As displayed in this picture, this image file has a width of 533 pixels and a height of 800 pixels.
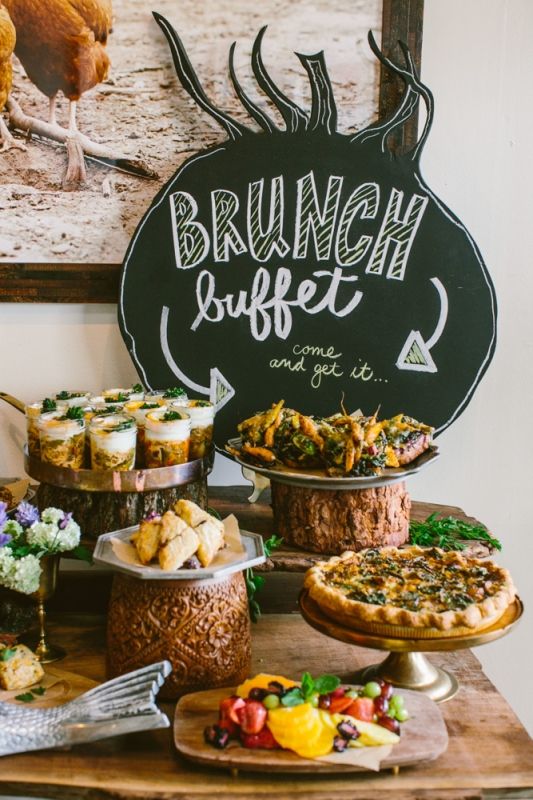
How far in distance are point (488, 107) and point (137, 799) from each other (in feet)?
7.04

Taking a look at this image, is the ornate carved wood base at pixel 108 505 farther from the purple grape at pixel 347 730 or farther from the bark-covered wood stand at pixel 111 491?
the purple grape at pixel 347 730

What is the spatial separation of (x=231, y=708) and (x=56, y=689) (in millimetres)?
512

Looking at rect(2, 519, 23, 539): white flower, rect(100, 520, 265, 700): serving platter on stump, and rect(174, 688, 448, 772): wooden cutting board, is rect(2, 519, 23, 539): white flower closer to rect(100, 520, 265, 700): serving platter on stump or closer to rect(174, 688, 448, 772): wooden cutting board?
rect(100, 520, 265, 700): serving platter on stump

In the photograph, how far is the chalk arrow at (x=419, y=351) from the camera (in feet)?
8.02

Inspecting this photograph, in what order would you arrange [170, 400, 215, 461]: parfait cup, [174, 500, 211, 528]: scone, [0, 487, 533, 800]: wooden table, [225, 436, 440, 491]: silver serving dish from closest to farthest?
[0, 487, 533, 800]: wooden table → [174, 500, 211, 528]: scone → [225, 436, 440, 491]: silver serving dish → [170, 400, 215, 461]: parfait cup

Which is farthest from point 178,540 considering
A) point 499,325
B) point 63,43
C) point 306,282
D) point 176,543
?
point 63,43

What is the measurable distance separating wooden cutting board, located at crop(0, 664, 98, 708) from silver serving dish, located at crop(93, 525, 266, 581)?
1.10 ft

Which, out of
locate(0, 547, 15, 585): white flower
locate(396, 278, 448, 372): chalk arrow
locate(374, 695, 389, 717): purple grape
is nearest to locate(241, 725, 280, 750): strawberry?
locate(374, 695, 389, 717): purple grape

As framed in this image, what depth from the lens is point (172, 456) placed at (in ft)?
6.85

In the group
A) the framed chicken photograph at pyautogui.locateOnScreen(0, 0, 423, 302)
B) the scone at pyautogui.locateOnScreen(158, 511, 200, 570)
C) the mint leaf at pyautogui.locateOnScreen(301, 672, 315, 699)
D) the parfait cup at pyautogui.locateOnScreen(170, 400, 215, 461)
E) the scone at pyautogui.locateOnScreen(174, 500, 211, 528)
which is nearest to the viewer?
the mint leaf at pyautogui.locateOnScreen(301, 672, 315, 699)

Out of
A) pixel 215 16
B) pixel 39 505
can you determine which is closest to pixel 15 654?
pixel 39 505

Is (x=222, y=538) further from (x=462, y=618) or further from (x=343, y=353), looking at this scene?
(x=343, y=353)

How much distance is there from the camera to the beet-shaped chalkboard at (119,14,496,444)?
2.41 meters

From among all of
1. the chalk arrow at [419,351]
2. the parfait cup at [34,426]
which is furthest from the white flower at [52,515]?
the chalk arrow at [419,351]
